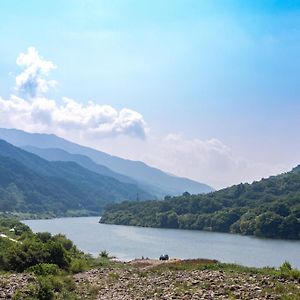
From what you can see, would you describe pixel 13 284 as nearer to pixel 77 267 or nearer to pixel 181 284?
pixel 181 284

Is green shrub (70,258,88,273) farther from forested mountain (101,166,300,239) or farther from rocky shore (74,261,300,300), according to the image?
forested mountain (101,166,300,239)

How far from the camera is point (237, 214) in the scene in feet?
534

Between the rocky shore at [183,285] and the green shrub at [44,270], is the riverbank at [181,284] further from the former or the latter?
the green shrub at [44,270]

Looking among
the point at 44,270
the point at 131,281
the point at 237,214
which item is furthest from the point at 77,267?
the point at 237,214

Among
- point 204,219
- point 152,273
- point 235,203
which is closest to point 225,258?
point 152,273

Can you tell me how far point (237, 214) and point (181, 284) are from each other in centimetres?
13440

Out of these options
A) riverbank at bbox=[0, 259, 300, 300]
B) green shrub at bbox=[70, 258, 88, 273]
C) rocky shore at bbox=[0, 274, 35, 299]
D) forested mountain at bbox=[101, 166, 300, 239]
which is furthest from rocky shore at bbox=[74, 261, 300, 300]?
forested mountain at bbox=[101, 166, 300, 239]

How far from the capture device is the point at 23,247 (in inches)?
1727

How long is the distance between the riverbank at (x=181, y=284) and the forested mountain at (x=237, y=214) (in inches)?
3899

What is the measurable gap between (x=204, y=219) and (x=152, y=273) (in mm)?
129289

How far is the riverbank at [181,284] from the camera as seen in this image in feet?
93.4

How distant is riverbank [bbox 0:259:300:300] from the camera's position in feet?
93.4

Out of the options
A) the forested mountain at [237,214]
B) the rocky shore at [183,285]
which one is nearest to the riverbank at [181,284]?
the rocky shore at [183,285]

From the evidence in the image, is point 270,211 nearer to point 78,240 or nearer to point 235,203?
point 235,203
